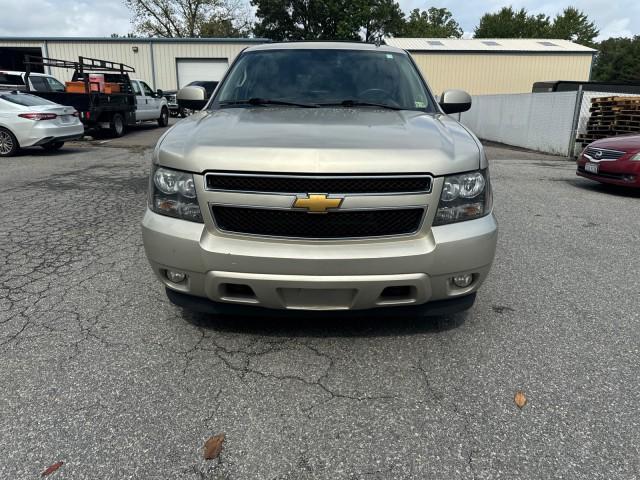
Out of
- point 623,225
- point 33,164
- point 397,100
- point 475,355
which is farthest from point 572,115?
point 33,164

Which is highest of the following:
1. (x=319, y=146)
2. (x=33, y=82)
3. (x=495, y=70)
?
(x=495, y=70)

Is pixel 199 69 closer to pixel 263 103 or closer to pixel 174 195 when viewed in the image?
pixel 263 103

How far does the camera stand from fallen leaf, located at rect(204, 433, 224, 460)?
74.3 inches

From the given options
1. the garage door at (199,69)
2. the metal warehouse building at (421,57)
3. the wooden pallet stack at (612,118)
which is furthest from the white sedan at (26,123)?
the garage door at (199,69)

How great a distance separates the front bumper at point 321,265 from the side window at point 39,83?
15.0 metres

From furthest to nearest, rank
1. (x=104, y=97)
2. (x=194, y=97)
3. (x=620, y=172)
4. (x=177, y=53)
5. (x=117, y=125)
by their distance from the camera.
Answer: (x=177, y=53) → (x=117, y=125) → (x=104, y=97) → (x=620, y=172) → (x=194, y=97)

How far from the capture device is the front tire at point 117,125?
14503 millimetres

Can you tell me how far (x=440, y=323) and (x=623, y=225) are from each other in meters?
4.08

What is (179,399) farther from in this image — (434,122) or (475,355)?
(434,122)

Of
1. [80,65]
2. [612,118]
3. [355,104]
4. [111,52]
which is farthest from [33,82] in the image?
[612,118]

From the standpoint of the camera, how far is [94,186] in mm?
7340

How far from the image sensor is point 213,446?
1934mm

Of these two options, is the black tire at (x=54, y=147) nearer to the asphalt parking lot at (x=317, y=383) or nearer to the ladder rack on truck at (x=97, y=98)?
the ladder rack on truck at (x=97, y=98)

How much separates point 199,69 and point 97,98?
1529cm
